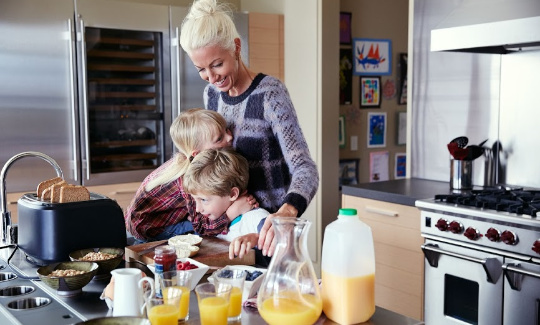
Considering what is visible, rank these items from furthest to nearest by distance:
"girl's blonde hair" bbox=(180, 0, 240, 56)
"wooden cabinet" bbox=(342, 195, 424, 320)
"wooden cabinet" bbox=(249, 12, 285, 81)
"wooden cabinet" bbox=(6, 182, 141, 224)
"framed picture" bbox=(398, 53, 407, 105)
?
"framed picture" bbox=(398, 53, 407, 105) → "wooden cabinet" bbox=(249, 12, 285, 81) → "wooden cabinet" bbox=(6, 182, 141, 224) → "wooden cabinet" bbox=(342, 195, 424, 320) → "girl's blonde hair" bbox=(180, 0, 240, 56)

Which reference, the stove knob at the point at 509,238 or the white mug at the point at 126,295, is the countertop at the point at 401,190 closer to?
the stove knob at the point at 509,238

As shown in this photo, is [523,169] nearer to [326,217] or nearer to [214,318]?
[326,217]

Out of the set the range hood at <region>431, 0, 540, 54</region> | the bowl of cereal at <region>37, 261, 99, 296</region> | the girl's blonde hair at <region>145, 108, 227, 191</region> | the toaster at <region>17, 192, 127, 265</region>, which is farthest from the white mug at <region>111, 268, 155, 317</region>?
the range hood at <region>431, 0, 540, 54</region>

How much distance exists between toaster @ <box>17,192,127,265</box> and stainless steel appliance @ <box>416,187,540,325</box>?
4.76 ft

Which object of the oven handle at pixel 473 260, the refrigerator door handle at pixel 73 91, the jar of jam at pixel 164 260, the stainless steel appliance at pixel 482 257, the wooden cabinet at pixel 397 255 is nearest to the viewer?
the jar of jam at pixel 164 260

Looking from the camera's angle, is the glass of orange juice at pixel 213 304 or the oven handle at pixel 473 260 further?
the oven handle at pixel 473 260

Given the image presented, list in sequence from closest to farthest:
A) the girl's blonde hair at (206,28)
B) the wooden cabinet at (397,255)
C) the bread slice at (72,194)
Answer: the bread slice at (72,194)
the girl's blonde hair at (206,28)
the wooden cabinet at (397,255)

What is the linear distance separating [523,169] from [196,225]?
68.7 inches

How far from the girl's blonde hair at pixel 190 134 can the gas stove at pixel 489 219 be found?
3.50ft

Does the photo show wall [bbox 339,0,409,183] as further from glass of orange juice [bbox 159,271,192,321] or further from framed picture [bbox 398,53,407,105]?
glass of orange juice [bbox 159,271,192,321]

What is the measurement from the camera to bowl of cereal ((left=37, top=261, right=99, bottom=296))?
5.56ft

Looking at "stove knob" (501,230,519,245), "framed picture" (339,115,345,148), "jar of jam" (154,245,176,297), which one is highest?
"framed picture" (339,115,345,148)

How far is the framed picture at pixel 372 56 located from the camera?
4.92 metres

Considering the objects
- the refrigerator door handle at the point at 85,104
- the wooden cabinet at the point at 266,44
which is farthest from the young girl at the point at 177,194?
the wooden cabinet at the point at 266,44
